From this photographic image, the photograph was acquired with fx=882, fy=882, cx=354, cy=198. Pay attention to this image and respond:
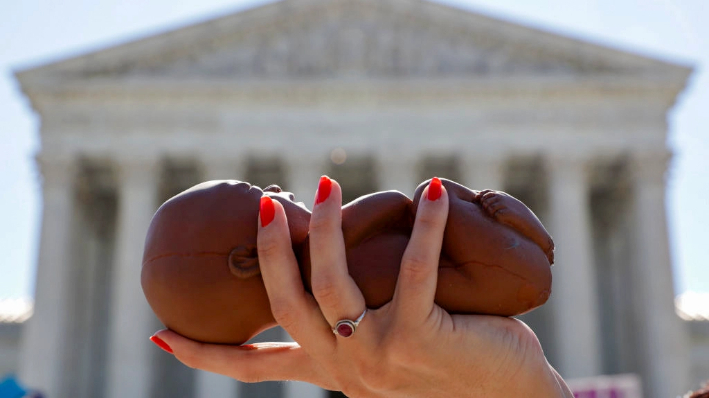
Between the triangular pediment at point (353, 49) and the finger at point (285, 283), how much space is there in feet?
131

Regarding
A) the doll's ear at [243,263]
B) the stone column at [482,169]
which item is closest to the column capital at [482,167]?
the stone column at [482,169]

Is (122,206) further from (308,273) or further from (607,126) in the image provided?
(308,273)

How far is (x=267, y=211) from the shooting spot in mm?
3400

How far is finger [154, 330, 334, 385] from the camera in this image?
3.66 m

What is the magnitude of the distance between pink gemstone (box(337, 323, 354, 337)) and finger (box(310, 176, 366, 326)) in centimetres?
3

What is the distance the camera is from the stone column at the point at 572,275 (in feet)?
129

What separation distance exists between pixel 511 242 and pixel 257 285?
1.06 metres

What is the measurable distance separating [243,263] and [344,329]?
588 mm

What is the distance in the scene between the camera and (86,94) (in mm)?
42875

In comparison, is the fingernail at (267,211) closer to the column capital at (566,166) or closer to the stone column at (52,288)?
the stone column at (52,288)

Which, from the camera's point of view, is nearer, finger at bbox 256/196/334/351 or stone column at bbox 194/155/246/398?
finger at bbox 256/196/334/351

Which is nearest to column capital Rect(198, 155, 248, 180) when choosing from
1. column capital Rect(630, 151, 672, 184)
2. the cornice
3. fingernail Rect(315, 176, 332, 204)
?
the cornice

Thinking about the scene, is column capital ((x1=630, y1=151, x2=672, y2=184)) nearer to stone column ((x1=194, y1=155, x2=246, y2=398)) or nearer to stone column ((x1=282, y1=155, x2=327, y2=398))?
stone column ((x1=282, y1=155, x2=327, y2=398))

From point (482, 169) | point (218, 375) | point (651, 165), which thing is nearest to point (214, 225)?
point (218, 375)
